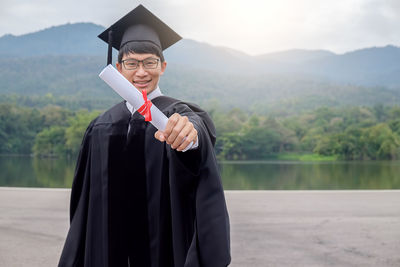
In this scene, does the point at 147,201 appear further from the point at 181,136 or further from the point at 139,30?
the point at 139,30

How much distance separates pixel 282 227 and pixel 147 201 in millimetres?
2896

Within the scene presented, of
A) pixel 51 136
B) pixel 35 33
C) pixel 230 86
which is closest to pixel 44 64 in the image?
pixel 230 86

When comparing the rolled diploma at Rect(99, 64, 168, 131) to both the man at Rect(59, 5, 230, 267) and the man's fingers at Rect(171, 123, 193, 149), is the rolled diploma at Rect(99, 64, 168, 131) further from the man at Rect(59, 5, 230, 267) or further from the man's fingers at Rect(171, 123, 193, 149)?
the man at Rect(59, 5, 230, 267)

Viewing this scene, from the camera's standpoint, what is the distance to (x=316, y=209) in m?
4.71

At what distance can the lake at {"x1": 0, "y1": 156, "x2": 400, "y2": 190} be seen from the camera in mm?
30625

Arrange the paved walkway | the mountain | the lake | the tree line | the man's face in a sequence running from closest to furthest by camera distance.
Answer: the man's face
the paved walkway
the lake
the tree line
the mountain

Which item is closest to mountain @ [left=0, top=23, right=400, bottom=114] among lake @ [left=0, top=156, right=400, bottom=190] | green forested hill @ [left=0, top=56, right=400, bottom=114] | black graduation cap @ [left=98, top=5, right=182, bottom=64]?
green forested hill @ [left=0, top=56, right=400, bottom=114]

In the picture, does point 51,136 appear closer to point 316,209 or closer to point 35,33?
point 316,209

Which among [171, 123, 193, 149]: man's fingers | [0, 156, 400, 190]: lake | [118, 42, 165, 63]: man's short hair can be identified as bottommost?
[0, 156, 400, 190]: lake

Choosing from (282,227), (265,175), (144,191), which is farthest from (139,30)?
(265,175)

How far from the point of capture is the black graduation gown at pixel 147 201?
3.91ft

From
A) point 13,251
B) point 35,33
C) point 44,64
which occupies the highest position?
point 35,33

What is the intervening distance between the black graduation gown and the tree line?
37.7m

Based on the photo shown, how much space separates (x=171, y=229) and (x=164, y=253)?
0.07 meters
